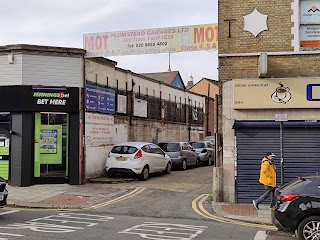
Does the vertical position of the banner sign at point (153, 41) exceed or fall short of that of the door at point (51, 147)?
it exceeds it

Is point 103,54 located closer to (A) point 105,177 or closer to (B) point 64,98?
(B) point 64,98

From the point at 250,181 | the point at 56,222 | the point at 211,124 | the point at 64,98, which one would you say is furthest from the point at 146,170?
the point at 211,124

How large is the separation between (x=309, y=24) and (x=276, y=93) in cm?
241

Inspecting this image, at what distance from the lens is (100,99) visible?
17422mm

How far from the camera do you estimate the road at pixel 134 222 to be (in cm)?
841

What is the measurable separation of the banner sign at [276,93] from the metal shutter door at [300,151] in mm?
777

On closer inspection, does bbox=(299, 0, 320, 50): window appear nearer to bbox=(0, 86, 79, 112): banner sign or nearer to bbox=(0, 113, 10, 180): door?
bbox=(0, 86, 79, 112): banner sign

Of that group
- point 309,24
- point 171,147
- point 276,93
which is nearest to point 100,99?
point 171,147

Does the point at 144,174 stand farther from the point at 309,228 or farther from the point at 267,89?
the point at 309,228

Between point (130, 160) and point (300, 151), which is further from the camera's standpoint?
point (130, 160)

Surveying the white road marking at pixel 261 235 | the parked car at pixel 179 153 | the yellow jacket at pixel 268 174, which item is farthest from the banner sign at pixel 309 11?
the parked car at pixel 179 153

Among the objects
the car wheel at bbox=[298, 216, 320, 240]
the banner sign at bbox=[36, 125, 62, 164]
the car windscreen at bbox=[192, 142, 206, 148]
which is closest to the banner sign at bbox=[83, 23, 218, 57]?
the banner sign at bbox=[36, 125, 62, 164]

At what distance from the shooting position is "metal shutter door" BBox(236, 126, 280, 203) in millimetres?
12570

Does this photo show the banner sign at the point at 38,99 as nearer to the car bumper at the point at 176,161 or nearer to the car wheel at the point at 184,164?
the car bumper at the point at 176,161
